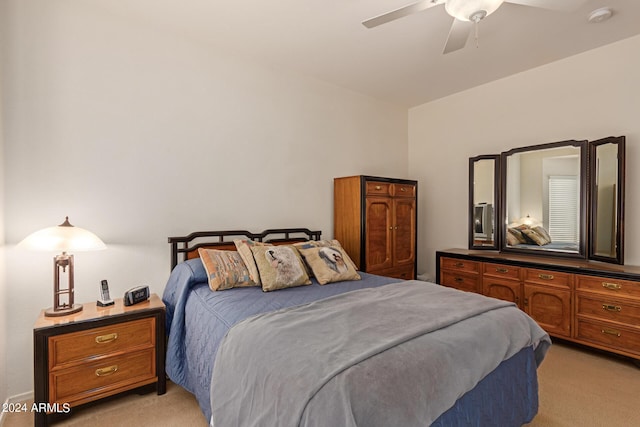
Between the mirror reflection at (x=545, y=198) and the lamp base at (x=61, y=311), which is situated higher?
the mirror reflection at (x=545, y=198)

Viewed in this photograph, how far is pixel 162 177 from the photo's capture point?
272 cm

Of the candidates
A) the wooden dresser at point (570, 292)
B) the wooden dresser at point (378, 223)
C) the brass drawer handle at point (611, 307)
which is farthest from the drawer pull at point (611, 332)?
the wooden dresser at point (378, 223)

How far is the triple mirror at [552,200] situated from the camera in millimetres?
3023

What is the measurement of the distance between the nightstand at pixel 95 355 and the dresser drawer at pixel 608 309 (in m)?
3.54

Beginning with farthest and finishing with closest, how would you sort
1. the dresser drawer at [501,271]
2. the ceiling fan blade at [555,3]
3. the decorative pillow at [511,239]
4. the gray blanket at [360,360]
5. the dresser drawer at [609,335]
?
the decorative pillow at [511,239] < the dresser drawer at [501,271] < the dresser drawer at [609,335] < the ceiling fan blade at [555,3] < the gray blanket at [360,360]

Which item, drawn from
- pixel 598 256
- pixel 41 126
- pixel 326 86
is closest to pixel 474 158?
pixel 598 256

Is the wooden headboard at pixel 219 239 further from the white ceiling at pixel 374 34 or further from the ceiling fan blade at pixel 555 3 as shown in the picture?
the ceiling fan blade at pixel 555 3

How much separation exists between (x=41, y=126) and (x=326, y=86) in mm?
2752

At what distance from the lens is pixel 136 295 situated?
2320 mm

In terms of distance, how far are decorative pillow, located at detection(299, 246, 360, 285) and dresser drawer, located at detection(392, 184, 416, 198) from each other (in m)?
1.34

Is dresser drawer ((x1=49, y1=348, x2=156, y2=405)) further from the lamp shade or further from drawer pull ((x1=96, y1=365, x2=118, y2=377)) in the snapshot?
the lamp shade

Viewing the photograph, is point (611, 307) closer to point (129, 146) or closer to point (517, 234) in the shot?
point (517, 234)

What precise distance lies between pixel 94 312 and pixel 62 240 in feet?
1.71

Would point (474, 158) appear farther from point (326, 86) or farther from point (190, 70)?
point (190, 70)
